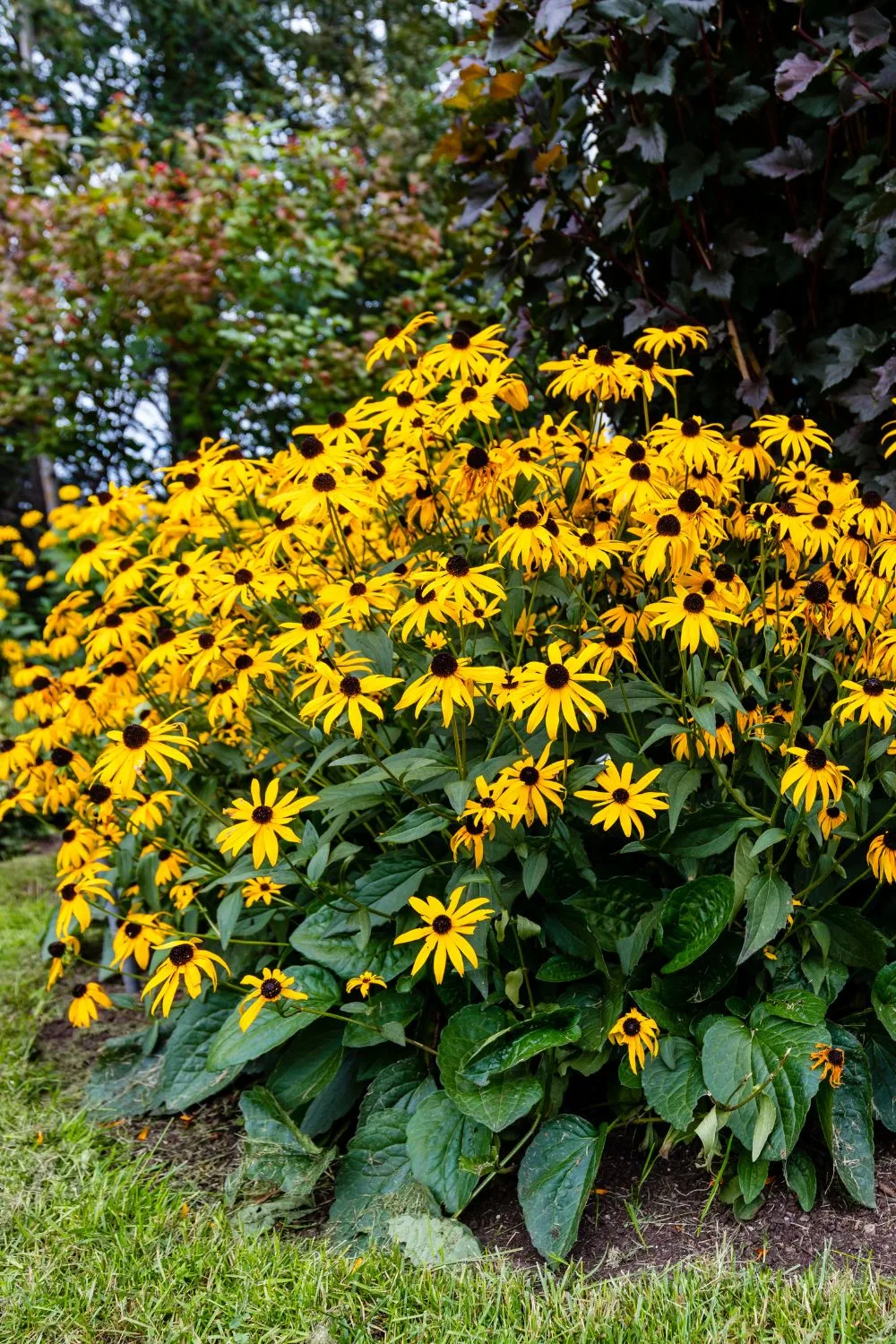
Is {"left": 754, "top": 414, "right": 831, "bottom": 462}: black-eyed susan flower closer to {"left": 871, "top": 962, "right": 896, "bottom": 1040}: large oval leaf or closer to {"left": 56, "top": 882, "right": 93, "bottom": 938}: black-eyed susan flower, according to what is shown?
{"left": 871, "top": 962, "right": 896, "bottom": 1040}: large oval leaf

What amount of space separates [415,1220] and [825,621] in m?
1.35

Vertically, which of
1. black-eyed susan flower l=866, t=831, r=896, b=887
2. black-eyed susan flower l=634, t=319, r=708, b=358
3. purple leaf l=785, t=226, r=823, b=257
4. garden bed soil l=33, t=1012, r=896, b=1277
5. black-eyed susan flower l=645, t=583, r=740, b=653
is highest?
purple leaf l=785, t=226, r=823, b=257

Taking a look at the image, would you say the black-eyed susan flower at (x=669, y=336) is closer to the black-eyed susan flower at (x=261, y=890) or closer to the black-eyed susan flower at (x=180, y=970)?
the black-eyed susan flower at (x=261, y=890)

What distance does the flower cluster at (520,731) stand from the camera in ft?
6.63

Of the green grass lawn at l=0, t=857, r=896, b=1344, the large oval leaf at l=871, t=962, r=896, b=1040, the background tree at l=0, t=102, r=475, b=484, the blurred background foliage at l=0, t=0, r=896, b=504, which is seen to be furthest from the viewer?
the background tree at l=0, t=102, r=475, b=484

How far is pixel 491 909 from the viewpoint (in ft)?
6.68

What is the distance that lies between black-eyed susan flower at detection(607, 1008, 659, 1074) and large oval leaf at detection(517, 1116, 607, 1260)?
0.18 meters

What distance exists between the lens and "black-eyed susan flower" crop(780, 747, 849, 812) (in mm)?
1883

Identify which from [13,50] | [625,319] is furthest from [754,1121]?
[13,50]

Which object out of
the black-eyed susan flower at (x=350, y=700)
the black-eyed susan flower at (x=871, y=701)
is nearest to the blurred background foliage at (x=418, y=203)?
the black-eyed susan flower at (x=871, y=701)

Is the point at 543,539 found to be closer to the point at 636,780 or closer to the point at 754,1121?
the point at 636,780

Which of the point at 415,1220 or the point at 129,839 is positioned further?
the point at 129,839

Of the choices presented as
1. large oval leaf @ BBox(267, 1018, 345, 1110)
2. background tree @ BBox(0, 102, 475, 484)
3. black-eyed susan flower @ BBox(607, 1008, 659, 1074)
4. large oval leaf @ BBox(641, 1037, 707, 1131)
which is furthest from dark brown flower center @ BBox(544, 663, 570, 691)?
background tree @ BBox(0, 102, 475, 484)

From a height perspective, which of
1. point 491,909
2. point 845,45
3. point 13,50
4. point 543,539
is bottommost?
point 491,909
